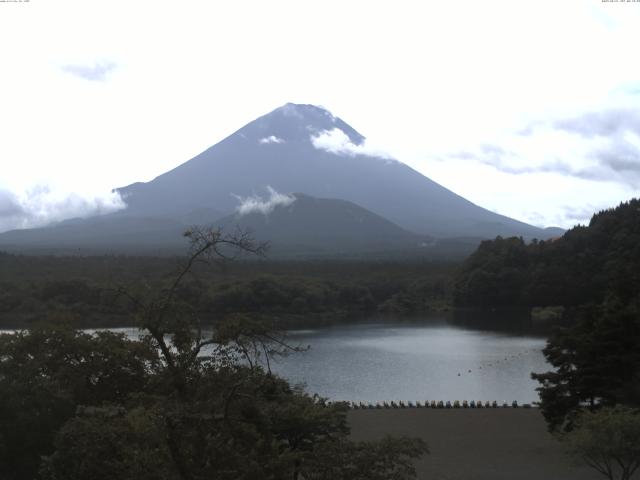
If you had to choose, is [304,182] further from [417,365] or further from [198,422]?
[198,422]

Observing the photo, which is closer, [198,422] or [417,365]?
[198,422]

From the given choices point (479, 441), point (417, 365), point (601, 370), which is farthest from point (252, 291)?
point (601, 370)

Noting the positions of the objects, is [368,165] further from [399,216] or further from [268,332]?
[268,332]

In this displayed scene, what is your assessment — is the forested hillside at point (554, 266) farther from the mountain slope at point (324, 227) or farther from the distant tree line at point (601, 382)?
the mountain slope at point (324, 227)

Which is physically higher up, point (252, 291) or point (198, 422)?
point (198, 422)

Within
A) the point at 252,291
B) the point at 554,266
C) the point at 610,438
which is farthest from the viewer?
the point at 554,266

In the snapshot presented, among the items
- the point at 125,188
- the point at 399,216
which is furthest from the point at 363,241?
the point at 125,188

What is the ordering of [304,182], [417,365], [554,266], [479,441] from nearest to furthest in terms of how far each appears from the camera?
[479,441]
[417,365]
[554,266]
[304,182]

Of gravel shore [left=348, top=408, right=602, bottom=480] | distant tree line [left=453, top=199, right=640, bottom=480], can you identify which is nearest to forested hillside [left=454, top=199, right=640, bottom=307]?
distant tree line [left=453, top=199, right=640, bottom=480]
